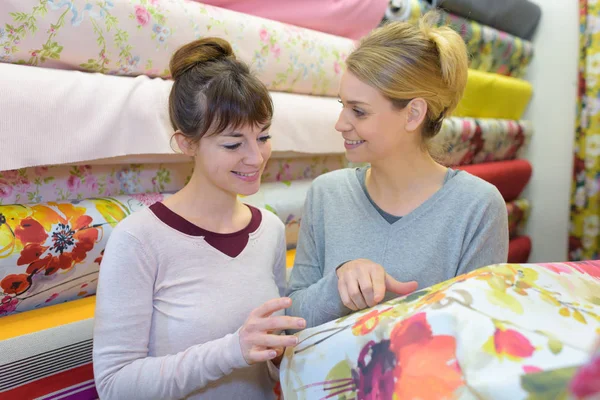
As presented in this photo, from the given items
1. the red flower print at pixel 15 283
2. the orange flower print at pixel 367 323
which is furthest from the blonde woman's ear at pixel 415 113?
the red flower print at pixel 15 283

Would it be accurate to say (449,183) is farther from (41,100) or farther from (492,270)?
(41,100)

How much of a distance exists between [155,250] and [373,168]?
47cm

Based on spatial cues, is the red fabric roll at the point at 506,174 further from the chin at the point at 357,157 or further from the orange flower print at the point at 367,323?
the orange flower print at the point at 367,323

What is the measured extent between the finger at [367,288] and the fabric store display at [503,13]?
159 centimetres

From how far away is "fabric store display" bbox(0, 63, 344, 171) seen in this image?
1.04 m

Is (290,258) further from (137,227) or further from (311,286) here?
(137,227)

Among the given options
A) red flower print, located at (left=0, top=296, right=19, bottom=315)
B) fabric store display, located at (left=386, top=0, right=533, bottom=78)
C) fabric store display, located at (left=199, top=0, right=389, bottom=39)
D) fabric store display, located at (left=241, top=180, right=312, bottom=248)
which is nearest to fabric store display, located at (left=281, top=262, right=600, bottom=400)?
red flower print, located at (left=0, top=296, right=19, bottom=315)

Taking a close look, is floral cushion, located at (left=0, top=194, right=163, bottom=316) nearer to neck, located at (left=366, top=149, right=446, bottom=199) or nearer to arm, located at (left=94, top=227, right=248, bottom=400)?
arm, located at (left=94, top=227, right=248, bottom=400)

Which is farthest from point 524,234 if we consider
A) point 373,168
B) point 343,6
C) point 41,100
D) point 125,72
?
point 41,100

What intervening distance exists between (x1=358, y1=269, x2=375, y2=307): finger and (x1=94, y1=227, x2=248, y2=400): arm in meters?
0.21

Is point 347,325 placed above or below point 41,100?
below

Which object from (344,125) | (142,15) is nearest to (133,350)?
(344,125)

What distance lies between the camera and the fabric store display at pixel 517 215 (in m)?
2.78

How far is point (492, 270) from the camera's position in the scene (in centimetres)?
72
